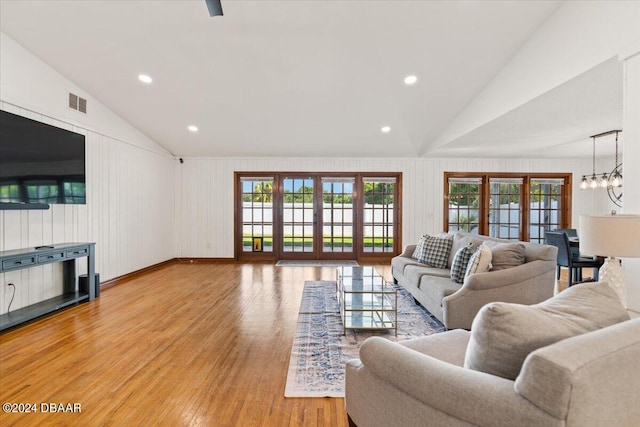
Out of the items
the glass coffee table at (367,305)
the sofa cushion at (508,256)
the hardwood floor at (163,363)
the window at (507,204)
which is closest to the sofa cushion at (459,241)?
the sofa cushion at (508,256)

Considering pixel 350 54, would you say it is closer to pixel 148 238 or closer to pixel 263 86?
pixel 263 86

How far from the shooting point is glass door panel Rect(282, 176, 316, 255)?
7.34m

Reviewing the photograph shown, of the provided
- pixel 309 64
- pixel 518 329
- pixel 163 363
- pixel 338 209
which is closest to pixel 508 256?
pixel 518 329

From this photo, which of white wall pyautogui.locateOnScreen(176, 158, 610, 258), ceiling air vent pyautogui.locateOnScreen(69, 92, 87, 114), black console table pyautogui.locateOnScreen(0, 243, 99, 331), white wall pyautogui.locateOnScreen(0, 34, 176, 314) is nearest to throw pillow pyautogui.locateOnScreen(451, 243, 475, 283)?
white wall pyautogui.locateOnScreen(176, 158, 610, 258)

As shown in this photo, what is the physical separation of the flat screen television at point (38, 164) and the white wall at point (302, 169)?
2906mm

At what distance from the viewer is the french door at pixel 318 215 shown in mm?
7309

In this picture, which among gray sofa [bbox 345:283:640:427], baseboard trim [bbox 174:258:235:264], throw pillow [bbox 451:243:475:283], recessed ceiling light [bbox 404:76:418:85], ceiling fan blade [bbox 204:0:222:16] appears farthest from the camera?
baseboard trim [bbox 174:258:235:264]

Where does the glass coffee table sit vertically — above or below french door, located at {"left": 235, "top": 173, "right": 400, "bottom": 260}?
below

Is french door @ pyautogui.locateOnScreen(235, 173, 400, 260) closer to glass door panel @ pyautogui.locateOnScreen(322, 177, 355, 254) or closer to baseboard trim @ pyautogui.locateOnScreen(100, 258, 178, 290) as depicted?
glass door panel @ pyautogui.locateOnScreen(322, 177, 355, 254)

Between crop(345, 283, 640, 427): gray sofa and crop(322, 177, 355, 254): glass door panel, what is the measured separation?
5903mm

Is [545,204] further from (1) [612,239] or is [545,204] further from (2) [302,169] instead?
(1) [612,239]

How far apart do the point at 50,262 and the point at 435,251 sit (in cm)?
462

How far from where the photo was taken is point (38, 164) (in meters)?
3.67

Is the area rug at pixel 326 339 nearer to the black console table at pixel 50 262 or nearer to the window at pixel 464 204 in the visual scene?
the black console table at pixel 50 262
